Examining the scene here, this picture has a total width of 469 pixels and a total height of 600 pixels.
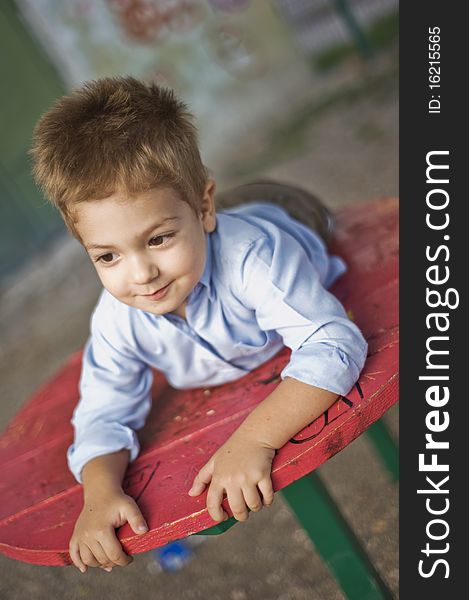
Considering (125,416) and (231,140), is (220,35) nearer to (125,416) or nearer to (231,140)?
(231,140)

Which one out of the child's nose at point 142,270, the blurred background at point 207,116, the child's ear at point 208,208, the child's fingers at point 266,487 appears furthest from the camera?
the blurred background at point 207,116

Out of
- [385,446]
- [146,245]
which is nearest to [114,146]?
[146,245]

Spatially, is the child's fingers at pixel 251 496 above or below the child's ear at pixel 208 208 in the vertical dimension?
below

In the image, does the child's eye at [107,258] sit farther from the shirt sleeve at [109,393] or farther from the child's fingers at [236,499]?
the child's fingers at [236,499]

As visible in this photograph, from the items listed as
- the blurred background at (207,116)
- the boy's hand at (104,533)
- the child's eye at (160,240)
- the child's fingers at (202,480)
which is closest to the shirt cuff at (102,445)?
the boy's hand at (104,533)

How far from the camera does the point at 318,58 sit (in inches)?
269

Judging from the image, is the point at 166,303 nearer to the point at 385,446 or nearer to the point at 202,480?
the point at 202,480

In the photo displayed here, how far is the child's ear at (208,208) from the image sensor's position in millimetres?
1848

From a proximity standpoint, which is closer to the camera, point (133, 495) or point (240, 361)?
point (133, 495)

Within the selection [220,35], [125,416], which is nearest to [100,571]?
[125,416]

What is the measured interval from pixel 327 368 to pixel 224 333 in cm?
36

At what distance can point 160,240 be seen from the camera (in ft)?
5.56

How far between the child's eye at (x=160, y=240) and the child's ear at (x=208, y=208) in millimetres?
169

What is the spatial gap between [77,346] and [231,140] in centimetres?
272
